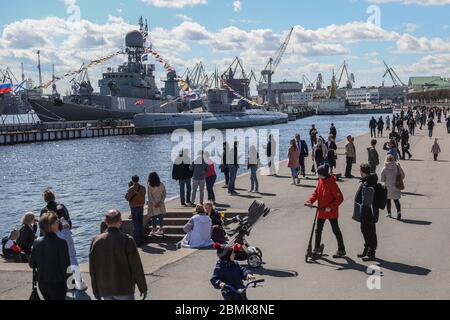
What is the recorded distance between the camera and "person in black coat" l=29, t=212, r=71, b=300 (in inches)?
264

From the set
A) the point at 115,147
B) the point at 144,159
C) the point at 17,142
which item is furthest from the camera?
the point at 17,142

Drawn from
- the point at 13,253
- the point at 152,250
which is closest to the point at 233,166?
the point at 152,250

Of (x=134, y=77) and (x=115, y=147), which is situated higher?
(x=134, y=77)

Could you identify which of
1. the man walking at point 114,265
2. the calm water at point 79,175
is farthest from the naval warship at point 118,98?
the man walking at point 114,265

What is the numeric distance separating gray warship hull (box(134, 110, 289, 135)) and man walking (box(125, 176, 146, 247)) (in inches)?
3192

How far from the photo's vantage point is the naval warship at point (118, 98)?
104 metres

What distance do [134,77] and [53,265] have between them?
365 feet

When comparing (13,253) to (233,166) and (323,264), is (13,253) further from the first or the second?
(233,166)

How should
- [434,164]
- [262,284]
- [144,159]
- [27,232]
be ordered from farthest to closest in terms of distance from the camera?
[144,159]
[434,164]
[27,232]
[262,284]

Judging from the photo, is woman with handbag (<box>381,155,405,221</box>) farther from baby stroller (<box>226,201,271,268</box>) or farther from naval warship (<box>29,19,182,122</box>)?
naval warship (<box>29,19,182,122</box>)

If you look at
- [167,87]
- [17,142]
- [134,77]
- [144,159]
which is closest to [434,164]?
[144,159]

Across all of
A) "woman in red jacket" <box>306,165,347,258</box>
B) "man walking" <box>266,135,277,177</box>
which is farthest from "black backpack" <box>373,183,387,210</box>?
"man walking" <box>266,135,277,177</box>
